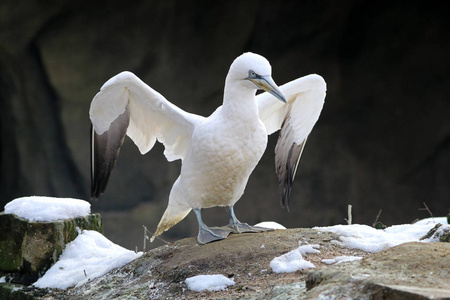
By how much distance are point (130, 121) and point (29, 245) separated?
1.30 m

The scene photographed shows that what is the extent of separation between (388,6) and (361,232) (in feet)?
17.5

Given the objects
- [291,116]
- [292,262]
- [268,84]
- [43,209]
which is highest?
[268,84]

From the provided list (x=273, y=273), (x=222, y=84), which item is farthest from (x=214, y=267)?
(x=222, y=84)

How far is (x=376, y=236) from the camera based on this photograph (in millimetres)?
4691

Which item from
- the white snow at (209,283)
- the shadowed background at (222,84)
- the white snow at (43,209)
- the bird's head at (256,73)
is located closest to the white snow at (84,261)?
the white snow at (43,209)

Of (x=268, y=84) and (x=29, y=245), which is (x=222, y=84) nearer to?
(x=268, y=84)

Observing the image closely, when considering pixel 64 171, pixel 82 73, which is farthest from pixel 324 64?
pixel 64 171

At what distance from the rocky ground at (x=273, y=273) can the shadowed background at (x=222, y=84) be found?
4695 millimetres

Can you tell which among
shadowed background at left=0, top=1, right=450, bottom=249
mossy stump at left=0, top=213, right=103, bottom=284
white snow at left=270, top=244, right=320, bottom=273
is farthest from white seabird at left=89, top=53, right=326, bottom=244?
shadowed background at left=0, top=1, right=450, bottom=249

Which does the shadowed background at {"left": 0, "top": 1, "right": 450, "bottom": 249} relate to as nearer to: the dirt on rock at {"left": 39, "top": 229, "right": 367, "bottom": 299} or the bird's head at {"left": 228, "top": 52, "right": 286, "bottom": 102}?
the bird's head at {"left": 228, "top": 52, "right": 286, "bottom": 102}

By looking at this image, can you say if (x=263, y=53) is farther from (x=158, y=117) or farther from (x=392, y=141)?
(x=158, y=117)

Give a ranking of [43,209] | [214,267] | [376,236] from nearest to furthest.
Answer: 1. [214,267]
2. [376,236]
3. [43,209]

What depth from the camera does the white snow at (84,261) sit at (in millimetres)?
4914

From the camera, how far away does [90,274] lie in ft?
16.1
